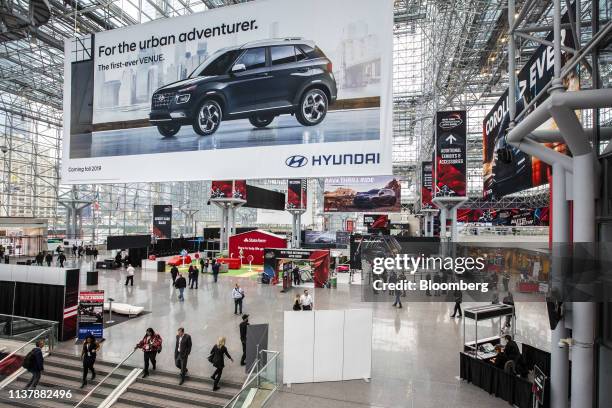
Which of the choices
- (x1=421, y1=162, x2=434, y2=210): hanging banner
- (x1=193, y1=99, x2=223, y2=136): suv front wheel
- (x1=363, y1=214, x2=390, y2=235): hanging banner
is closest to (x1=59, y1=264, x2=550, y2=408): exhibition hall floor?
(x1=193, y1=99, x2=223, y2=136): suv front wheel

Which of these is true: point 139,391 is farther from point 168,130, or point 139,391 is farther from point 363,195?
point 363,195

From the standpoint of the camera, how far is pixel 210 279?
18.0m

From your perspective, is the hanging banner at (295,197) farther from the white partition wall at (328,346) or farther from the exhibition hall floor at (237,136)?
the exhibition hall floor at (237,136)

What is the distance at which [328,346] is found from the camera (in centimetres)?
692

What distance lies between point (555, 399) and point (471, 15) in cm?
1264

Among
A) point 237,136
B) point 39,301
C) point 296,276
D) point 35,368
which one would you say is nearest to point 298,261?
point 296,276

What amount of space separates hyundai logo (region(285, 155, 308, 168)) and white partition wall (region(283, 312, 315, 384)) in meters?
4.59

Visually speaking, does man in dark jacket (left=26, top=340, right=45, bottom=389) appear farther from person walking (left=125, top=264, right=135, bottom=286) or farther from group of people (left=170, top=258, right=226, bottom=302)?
person walking (left=125, top=264, right=135, bottom=286)

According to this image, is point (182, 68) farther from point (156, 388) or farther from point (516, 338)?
point (516, 338)

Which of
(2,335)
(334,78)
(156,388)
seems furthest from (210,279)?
(334,78)

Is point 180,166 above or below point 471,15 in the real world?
below

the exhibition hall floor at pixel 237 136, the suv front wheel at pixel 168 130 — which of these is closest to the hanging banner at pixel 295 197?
the exhibition hall floor at pixel 237 136

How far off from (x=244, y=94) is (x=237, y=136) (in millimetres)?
328

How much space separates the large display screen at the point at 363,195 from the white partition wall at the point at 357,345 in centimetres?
2128
